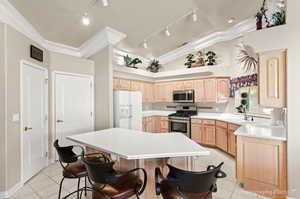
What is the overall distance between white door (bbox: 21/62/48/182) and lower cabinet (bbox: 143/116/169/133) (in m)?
Result: 3.09

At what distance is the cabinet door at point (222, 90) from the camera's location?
479cm

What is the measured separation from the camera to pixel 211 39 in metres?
5.14

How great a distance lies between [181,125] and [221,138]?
4.43ft

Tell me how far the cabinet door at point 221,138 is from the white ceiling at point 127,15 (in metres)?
2.84

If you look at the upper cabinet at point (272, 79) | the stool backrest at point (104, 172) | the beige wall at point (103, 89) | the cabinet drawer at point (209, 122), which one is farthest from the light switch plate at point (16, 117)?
the cabinet drawer at point (209, 122)

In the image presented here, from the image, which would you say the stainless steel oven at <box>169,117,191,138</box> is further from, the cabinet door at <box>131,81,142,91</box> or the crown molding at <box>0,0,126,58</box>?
the crown molding at <box>0,0,126,58</box>

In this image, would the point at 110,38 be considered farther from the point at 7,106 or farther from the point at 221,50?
the point at 221,50

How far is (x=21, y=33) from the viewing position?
2.76 metres

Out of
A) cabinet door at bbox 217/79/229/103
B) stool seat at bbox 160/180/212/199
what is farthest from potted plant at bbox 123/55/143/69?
stool seat at bbox 160/180/212/199

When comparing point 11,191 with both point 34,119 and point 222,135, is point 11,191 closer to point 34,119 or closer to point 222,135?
point 34,119

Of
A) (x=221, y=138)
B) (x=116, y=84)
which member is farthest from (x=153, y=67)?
(x=221, y=138)

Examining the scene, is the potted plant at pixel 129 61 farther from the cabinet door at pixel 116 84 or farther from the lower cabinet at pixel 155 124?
the lower cabinet at pixel 155 124

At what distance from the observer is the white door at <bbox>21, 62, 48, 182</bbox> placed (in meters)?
2.83

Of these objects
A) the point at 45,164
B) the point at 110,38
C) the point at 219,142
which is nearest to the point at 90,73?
the point at 110,38
